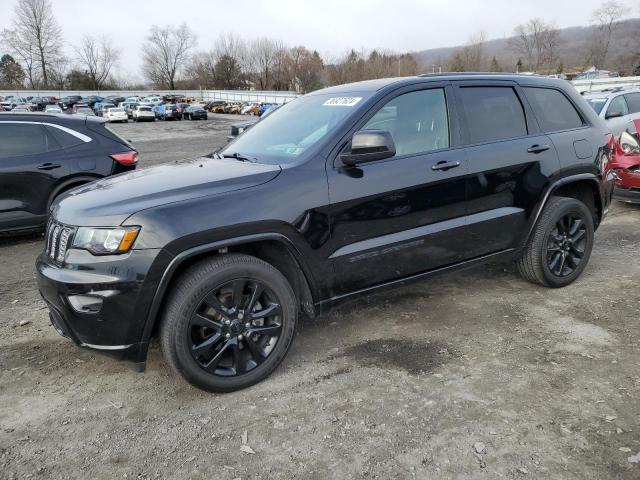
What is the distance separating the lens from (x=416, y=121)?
144 inches

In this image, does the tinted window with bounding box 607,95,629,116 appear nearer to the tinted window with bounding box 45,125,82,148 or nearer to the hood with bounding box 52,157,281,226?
the hood with bounding box 52,157,281,226

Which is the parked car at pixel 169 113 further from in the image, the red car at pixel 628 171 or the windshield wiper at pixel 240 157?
the windshield wiper at pixel 240 157

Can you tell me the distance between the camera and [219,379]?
298cm

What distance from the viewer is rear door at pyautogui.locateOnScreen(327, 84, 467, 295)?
10.6 ft

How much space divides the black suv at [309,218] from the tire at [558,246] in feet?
0.06

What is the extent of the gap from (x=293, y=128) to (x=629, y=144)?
590cm

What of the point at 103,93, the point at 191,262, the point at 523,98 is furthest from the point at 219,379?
the point at 103,93

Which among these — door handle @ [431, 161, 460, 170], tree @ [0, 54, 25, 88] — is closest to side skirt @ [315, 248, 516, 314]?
door handle @ [431, 161, 460, 170]

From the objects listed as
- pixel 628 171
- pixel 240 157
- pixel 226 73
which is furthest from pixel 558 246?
pixel 226 73

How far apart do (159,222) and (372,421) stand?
5.14ft

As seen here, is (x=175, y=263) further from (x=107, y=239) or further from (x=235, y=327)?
(x=235, y=327)

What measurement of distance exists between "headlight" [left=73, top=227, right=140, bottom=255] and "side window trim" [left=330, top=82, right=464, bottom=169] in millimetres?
1300

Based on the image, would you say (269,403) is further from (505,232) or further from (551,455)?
(505,232)

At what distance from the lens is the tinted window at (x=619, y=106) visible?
1089 cm
